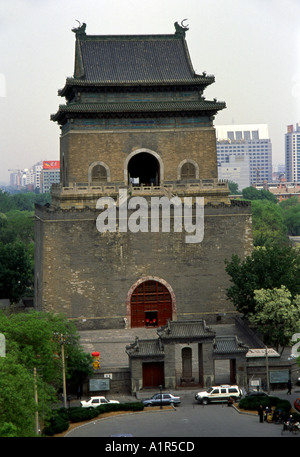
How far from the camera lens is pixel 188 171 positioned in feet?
153

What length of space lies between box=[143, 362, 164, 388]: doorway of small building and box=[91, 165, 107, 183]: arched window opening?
1326 centimetres

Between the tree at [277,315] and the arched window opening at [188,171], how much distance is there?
9.73 m

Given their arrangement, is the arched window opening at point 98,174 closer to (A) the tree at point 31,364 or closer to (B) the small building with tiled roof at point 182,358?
(A) the tree at point 31,364

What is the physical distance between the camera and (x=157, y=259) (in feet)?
144

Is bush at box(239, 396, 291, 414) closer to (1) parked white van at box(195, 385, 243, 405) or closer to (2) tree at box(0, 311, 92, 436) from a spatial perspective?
(1) parked white van at box(195, 385, 243, 405)

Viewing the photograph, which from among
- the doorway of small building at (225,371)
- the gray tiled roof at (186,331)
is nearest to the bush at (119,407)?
the gray tiled roof at (186,331)

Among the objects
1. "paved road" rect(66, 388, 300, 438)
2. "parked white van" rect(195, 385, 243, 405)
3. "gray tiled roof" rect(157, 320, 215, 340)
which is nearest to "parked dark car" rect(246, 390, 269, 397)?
"parked white van" rect(195, 385, 243, 405)

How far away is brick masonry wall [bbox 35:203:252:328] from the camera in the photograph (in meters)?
43.0

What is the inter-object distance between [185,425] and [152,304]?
47.6ft

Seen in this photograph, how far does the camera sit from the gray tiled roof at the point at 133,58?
46.7 m

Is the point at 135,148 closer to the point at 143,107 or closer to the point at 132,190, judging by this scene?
the point at 143,107

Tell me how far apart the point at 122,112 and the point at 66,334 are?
14.7m

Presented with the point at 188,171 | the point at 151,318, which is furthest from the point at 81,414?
the point at 188,171
